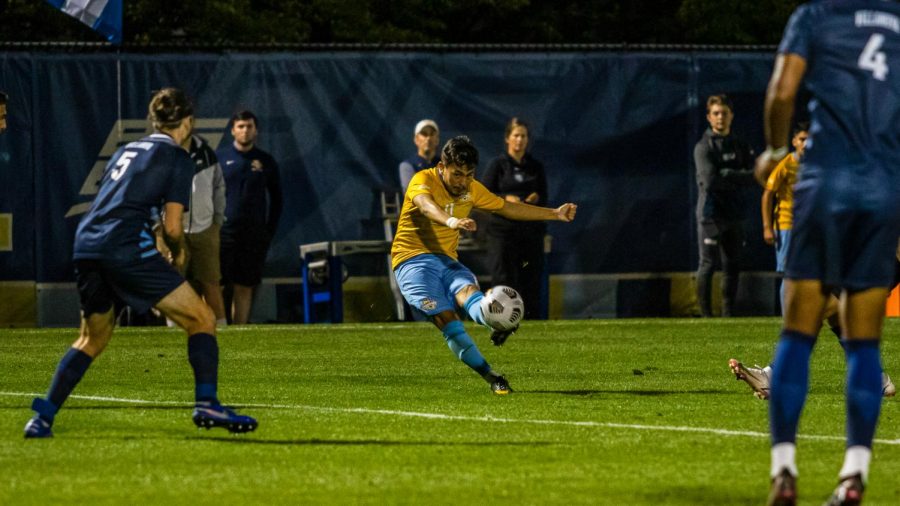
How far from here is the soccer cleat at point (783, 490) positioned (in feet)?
20.9

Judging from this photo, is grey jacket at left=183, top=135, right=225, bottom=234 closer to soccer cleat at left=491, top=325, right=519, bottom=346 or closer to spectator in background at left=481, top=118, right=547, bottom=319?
spectator in background at left=481, top=118, right=547, bottom=319

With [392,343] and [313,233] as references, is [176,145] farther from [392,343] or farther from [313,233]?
[313,233]

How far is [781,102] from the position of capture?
655cm

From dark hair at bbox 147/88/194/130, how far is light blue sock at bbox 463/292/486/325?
9.61 ft

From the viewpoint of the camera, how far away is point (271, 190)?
19.0 metres

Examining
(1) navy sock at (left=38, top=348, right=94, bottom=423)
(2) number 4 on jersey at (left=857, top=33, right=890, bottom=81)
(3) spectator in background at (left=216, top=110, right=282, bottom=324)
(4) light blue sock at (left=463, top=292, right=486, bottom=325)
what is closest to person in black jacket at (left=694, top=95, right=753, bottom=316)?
(3) spectator in background at (left=216, top=110, right=282, bottom=324)

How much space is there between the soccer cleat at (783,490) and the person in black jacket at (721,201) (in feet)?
41.6

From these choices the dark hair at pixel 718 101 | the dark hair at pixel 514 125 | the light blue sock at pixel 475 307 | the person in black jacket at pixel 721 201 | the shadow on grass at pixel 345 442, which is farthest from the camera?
the person in black jacket at pixel 721 201

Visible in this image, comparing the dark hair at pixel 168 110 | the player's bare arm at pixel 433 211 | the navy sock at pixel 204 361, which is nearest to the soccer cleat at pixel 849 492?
the navy sock at pixel 204 361

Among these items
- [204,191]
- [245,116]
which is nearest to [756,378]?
[204,191]

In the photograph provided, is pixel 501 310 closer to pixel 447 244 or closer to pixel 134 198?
pixel 447 244

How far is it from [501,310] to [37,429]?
3.36 metres

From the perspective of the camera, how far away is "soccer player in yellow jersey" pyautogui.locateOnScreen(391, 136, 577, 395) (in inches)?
459

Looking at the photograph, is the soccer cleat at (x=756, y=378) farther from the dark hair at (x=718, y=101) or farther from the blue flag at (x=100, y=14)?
the blue flag at (x=100, y=14)
